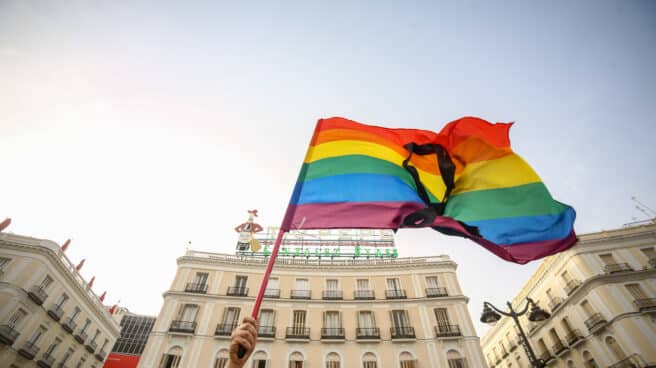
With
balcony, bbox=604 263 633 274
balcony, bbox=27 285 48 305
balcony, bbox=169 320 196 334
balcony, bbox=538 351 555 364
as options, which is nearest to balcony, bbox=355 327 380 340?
balcony, bbox=169 320 196 334

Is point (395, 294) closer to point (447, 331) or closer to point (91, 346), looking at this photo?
point (447, 331)

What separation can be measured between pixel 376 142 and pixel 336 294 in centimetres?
2195

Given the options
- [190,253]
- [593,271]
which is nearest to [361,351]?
[190,253]

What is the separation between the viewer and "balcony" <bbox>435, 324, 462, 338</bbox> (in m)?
22.7

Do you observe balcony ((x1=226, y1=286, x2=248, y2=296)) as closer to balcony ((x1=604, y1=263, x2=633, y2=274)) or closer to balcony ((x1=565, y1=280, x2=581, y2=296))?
balcony ((x1=565, y1=280, x2=581, y2=296))

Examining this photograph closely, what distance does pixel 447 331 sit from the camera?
2312cm

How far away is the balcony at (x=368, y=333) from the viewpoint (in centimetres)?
2270

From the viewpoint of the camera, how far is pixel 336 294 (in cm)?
2578

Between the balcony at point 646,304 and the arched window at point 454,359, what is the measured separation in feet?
43.3

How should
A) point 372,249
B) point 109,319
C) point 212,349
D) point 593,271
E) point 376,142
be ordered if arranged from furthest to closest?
1. point 109,319
2. point 372,249
3. point 593,271
4. point 212,349
5. point 376,142

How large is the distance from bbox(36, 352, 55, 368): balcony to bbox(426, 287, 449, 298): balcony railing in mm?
31506

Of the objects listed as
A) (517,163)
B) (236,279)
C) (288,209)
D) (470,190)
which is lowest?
(288,209)

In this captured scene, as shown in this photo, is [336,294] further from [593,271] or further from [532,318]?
[593,271]

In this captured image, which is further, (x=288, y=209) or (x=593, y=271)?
(x=593, y=271)
